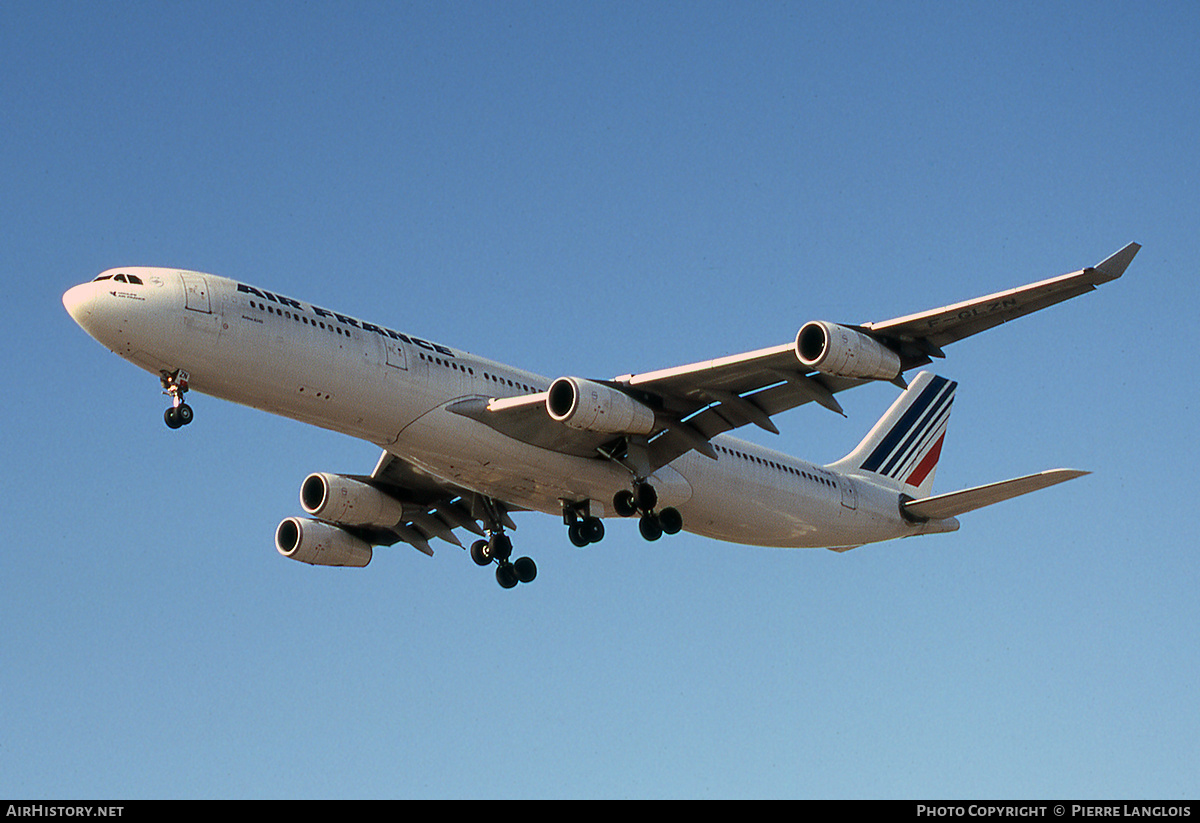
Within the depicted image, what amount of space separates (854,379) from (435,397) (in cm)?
925

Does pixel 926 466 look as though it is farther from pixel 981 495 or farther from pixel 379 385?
pixel 379 385

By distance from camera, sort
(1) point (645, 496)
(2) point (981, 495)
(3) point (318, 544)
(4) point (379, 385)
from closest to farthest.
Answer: (4) point (379, 385) < (1) point (645, 496) < (2) point (981, 495) < (3) point (318, 544)

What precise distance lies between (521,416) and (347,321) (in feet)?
14.5

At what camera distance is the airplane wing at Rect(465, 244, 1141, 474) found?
2548cm

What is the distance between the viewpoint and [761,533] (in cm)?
3550

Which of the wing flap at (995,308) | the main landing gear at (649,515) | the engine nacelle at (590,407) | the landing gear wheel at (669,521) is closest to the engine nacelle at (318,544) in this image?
the main landing gear at (649,515)

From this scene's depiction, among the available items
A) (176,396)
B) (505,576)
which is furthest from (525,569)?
(176,396)

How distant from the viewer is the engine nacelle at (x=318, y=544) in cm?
3619

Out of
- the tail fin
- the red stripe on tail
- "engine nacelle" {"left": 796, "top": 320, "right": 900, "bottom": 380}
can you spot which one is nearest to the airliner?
"engine nacelle" {"left": 796, "top": 320, "right": 900, "bottom": 380}

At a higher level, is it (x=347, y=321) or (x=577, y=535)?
(x=347, y=321)

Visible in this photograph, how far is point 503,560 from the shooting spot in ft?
116

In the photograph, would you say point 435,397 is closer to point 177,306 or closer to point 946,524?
point 177,306

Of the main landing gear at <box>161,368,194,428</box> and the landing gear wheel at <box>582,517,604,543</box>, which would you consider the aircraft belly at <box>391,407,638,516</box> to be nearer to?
Result: the landing gear wheel at <box>582,517,604,543</box>
